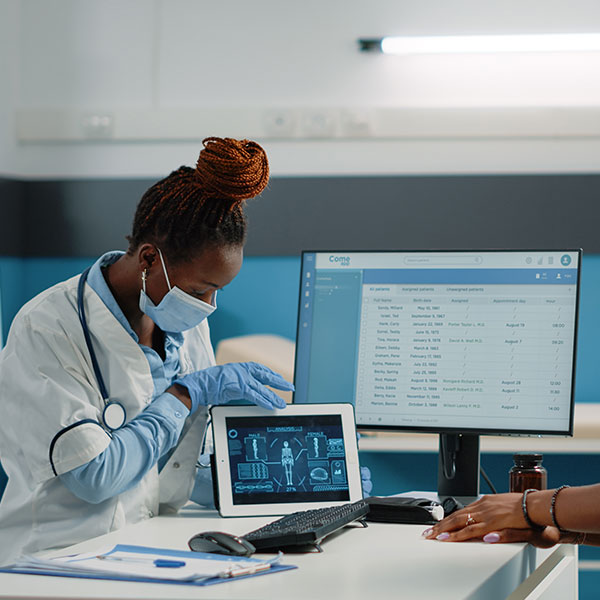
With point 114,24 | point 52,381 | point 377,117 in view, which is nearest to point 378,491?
point 377,117

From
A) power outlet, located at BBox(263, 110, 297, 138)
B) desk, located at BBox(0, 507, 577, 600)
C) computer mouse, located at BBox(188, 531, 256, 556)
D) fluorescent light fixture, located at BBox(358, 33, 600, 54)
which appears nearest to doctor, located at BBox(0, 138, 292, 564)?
desk, located at BBox(0, 507, 577, 600)

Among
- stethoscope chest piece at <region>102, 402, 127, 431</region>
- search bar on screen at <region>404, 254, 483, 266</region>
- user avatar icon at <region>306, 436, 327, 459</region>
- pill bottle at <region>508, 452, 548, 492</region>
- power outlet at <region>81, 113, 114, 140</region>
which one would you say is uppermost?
power outlet at <region>81, 113, 114, 140</region>

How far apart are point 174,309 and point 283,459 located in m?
0.36

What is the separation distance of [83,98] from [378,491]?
2.00 meters

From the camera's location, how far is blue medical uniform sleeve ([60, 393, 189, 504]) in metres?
1.45

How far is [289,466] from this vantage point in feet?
4.94

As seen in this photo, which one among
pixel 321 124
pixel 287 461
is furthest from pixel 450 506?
pixel 321 124

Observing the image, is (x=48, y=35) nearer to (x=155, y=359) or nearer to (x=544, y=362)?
(x=155, y=359)

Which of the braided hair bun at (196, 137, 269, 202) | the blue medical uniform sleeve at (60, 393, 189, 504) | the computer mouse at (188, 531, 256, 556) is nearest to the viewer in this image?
the computer mouse at (188, 531, 256, 556)

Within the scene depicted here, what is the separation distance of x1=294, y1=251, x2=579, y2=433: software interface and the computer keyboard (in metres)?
0.35

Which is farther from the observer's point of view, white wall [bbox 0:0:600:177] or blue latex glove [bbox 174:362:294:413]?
white wall [bbox 0:0:600:177]

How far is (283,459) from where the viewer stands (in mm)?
1508

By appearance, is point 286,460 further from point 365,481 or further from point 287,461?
point 365,481

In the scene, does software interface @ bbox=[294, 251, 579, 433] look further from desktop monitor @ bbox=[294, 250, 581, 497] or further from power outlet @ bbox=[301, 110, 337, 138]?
power outlet @ bbox=[301, 110, 337, 138]
